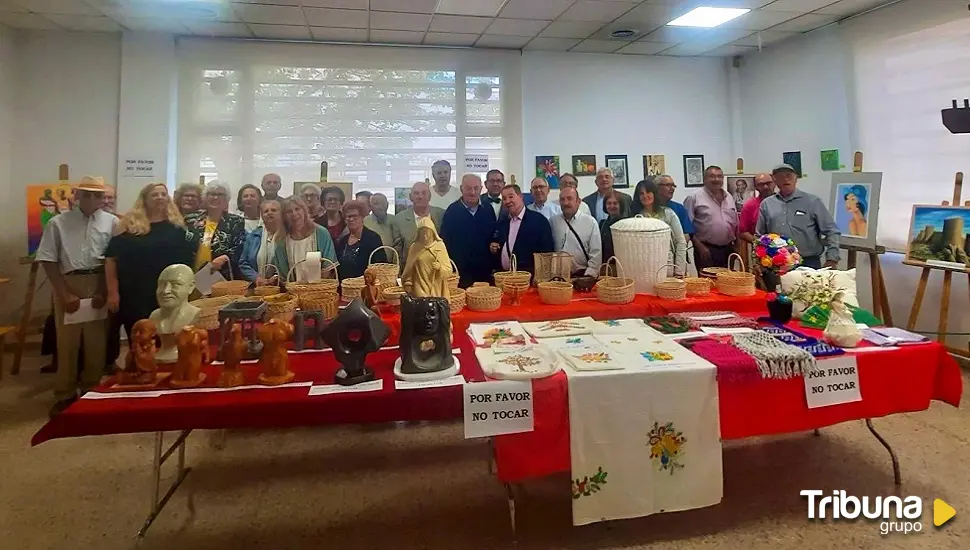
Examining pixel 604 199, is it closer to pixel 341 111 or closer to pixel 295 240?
pixel 295 240

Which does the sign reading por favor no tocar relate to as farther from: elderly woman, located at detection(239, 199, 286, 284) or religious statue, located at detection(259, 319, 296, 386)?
elderly woman, located at detection(239, 199, 286, 284)

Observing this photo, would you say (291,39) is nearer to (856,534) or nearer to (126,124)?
(126,124)

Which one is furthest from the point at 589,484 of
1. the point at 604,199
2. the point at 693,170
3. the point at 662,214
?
the point at 693,170

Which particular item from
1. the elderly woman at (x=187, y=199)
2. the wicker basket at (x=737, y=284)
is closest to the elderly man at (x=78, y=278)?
the elderly woman at (x=187, y=199)

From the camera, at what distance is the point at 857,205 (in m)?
4.80

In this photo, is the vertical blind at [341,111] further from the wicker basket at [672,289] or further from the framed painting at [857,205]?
the wicker basket at [672,289]

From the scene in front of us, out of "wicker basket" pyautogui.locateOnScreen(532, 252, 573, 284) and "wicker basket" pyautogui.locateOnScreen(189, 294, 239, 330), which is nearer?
"wicker basket" pyautogui.locateOnScreen(189, 294, 239, 330)

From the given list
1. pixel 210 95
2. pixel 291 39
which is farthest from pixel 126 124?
pixel 291 39

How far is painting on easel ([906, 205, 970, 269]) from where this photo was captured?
13.2 feet

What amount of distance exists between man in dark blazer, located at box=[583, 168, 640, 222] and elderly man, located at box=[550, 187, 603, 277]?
557mm

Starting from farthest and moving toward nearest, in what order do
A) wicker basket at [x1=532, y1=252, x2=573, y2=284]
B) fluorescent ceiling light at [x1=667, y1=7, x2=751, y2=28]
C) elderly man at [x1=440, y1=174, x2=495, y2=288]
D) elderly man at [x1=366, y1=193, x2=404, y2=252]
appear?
1. fluorescent ceiling light at [x1=667, y1=7, x2=751, y2=28]
2. elderly man at [x1=366, y1=193, x2=404, y2=252]
3. elderly man at [x1=440, y1=174, x2=495, y2=288]
4. wicker basket at [x1=532, y1=252, x2=573, y2=284]

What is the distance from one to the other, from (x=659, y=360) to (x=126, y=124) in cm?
572

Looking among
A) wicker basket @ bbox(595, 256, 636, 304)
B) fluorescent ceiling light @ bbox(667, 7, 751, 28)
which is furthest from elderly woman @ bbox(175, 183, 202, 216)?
fluorescent ceiling light @ bbox(667, 7, 751, 28)

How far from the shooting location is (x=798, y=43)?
19.1ft
